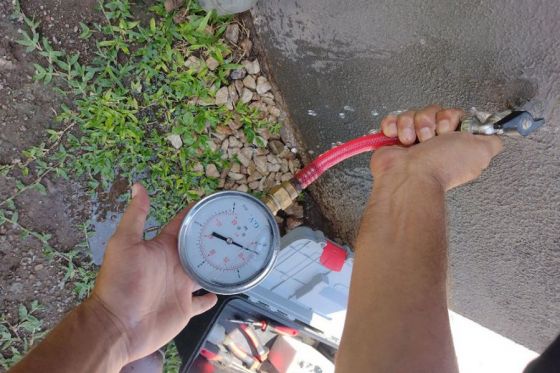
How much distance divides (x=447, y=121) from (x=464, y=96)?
33 cm

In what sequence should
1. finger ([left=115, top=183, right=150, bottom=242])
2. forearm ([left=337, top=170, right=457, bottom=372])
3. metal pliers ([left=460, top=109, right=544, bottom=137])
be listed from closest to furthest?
forearm ([left=337, top=170, right=457, bottom=372]) < metal pliers ([left=460, top=109, right=544, bottom=137]) < finger ([left=115, top=183, right=150, bottom=242])

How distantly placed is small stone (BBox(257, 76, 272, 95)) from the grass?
3.9 inches

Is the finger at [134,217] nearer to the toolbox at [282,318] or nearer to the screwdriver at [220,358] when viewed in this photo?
the toolbox at [282,318]

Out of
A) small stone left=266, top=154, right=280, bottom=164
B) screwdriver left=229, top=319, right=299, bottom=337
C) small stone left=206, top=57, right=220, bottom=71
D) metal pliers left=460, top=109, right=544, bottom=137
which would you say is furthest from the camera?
small stone left=266, top=154, right=280, bottom=164

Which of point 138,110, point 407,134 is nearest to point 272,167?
point 138,110

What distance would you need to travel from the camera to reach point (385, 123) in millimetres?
1420

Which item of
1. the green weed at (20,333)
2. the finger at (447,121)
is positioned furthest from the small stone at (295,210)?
the green weed at (20,333)

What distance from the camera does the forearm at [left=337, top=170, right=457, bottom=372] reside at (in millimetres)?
1070

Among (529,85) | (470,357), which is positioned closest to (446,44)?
(529,85)

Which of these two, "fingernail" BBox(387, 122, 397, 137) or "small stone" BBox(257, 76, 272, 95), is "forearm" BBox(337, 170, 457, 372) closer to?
"fingernail" BBox(387, 122, 397, 137)

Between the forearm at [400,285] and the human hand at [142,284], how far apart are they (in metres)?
0.67

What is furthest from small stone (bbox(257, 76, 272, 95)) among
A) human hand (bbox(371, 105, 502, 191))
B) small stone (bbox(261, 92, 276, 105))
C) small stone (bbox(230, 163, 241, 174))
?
human hand (bbox(371, 105, 502, 191))

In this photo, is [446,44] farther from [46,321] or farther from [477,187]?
[46,321]

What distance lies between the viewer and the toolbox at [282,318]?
1.97 m
